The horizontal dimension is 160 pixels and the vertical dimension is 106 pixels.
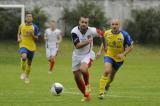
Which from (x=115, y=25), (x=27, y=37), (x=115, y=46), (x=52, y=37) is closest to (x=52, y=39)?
(x=52, y=37)

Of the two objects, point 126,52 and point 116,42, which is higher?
point 116,42

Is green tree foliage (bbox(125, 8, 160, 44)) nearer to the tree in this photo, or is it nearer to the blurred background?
the blurred background

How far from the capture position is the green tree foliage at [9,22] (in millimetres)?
46938

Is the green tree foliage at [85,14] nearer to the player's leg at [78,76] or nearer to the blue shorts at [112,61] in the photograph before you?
the blue shorts at [112,61]

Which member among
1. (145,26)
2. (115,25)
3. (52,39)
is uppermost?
(115,25)

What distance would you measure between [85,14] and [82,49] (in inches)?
1347

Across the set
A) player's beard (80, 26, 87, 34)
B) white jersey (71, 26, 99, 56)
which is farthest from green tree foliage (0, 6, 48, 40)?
player's beard (80, 26, 87, 34)

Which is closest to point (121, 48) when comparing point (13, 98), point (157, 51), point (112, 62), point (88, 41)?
point (112, 62)

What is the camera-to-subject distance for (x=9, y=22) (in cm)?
4716

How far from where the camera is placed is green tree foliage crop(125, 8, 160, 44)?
51.8m

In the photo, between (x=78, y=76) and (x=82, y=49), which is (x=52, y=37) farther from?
(x=78, y=76)

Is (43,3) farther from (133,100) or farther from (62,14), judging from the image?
(133,100)

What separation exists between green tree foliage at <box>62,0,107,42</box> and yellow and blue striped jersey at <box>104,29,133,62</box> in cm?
3283

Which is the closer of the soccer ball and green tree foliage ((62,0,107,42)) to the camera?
the soccer ball
